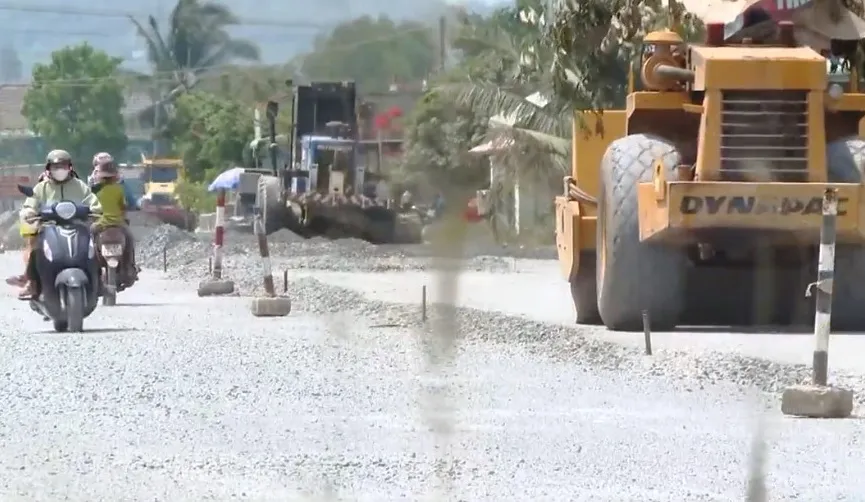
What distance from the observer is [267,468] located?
22.5ft

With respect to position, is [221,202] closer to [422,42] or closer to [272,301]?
[272,301]

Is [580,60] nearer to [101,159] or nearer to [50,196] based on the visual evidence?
[50,196]

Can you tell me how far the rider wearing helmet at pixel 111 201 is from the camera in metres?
17.1

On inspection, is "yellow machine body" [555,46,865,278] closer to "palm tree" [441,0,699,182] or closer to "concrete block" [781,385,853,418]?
"palm tree" [441,0,699,182]

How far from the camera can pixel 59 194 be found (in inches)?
576

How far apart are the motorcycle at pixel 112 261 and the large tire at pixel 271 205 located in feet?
25.2

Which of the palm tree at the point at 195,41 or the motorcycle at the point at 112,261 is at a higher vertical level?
the palm tree at the point at 195,41

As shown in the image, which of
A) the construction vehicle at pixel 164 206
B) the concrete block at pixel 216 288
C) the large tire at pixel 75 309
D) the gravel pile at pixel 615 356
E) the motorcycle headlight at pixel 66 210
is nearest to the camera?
the gravel pile at pixel 615 356

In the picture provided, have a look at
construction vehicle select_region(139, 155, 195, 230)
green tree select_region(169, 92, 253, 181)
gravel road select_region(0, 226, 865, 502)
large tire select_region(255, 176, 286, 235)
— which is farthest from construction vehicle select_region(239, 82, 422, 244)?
construction vehicle select_region(139, 155, 195, 230)

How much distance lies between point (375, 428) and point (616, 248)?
5571 millimetres

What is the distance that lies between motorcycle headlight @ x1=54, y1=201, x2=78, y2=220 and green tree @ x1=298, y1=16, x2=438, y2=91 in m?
10.6

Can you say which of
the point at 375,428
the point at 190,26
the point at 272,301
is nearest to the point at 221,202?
the point at 272,301

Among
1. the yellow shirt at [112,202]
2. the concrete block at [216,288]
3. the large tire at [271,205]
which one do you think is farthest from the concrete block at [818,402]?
the large tire at [271,205]

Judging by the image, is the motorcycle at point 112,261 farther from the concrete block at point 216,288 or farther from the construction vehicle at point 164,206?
the construction vehicle at point 164,206
